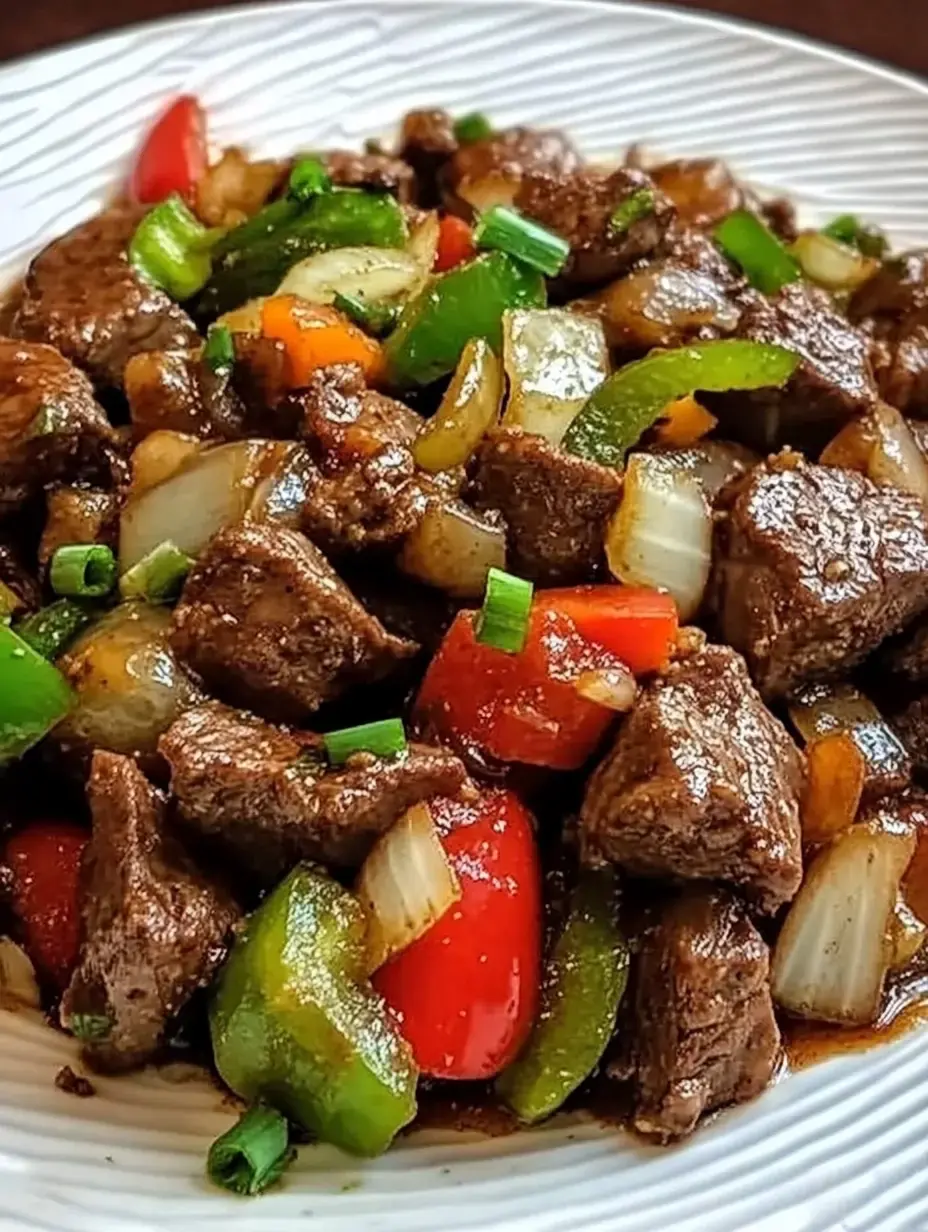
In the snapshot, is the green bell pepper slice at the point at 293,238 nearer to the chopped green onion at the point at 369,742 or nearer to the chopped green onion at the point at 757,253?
the chopped green onion at the point at 757,253

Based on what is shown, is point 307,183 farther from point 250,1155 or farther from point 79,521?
point 250,1155

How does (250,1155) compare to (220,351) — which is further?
(220,351)

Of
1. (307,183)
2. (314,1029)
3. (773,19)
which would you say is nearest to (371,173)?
(307,183)

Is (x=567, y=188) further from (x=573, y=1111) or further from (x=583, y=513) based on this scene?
(x=573, y=1111)

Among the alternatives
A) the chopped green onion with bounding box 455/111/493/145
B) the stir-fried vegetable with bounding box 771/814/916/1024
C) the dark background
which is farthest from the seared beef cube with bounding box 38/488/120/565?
the dark background

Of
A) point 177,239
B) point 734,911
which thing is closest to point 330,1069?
point 734,911

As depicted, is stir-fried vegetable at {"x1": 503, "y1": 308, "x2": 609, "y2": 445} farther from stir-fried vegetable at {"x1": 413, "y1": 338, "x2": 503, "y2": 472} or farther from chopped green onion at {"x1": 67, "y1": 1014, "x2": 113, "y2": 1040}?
chopped green onion at {"x1": 67, "y1": 1014, "x2": 113, "y2": 1040}
